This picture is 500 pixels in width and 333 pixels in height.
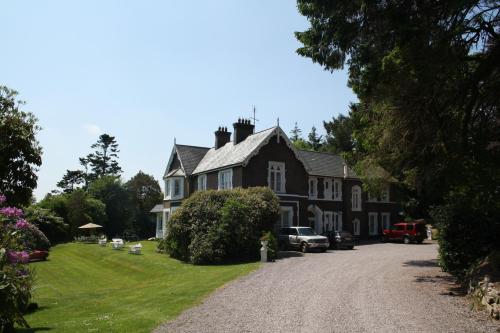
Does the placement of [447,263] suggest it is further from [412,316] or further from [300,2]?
[300,2]

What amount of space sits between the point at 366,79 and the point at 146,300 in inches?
430

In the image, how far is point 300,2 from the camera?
15984 millimetres

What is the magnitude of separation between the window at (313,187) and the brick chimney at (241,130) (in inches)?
281

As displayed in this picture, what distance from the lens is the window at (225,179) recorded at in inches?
1391

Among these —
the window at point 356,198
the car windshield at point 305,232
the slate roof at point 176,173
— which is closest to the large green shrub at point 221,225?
the car windshield at point 305,232

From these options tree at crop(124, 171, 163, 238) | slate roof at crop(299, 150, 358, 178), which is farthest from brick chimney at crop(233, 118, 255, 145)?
tree at crop(124, 171, 163, 238)

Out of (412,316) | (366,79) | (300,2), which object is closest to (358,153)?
(366,79)

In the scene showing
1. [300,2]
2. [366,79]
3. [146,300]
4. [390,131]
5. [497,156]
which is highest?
[300,2]

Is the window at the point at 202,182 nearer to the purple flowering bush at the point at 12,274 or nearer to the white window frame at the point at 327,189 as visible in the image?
the white window frame at the point at 327,189

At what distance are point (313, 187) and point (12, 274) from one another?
3361 centimetres

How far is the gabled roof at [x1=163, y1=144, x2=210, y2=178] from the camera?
4177 centimetres

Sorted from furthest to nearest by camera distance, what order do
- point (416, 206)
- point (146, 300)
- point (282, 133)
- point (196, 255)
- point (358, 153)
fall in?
1. point (416, 206)
2. point (282, 133)
3. point (196, 255)
4. point (358, 153)
5. point (146, 300)

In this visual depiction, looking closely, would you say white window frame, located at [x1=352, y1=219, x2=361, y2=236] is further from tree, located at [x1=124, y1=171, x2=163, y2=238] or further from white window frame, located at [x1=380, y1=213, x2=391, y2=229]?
tree, located at [x1=124, y1=171, x2=163, y2=238]

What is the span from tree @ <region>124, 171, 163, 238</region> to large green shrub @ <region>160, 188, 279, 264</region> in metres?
37.9
